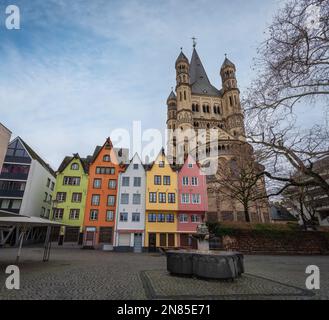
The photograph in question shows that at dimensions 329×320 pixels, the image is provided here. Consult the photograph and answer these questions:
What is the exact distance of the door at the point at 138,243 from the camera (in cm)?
2711

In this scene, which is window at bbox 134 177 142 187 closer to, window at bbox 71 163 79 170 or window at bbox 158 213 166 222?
window at bbox 158 213 166 222

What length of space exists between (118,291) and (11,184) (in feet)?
109

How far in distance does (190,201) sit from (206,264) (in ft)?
68.6

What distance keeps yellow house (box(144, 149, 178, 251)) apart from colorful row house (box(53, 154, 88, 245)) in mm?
11452

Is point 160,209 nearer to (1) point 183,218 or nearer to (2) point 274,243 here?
(1) point 183,218

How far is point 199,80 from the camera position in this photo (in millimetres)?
76812

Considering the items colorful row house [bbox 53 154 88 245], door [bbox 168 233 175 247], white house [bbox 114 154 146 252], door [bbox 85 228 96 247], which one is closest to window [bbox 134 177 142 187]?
white house [bbox 114 154 146 252]

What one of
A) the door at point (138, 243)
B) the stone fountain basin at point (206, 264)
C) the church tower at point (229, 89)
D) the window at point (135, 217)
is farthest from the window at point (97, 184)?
the church tower at point (229, 89)

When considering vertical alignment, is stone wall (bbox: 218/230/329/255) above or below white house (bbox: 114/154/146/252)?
below

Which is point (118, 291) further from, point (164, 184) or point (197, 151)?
point (197, 151)

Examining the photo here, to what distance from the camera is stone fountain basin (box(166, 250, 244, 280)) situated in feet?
26.8

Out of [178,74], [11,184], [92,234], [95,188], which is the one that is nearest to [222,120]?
[178,74]

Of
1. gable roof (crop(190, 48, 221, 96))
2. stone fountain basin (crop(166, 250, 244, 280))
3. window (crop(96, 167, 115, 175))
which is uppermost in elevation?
gable roof (crop(190, 48, 221, 96))
